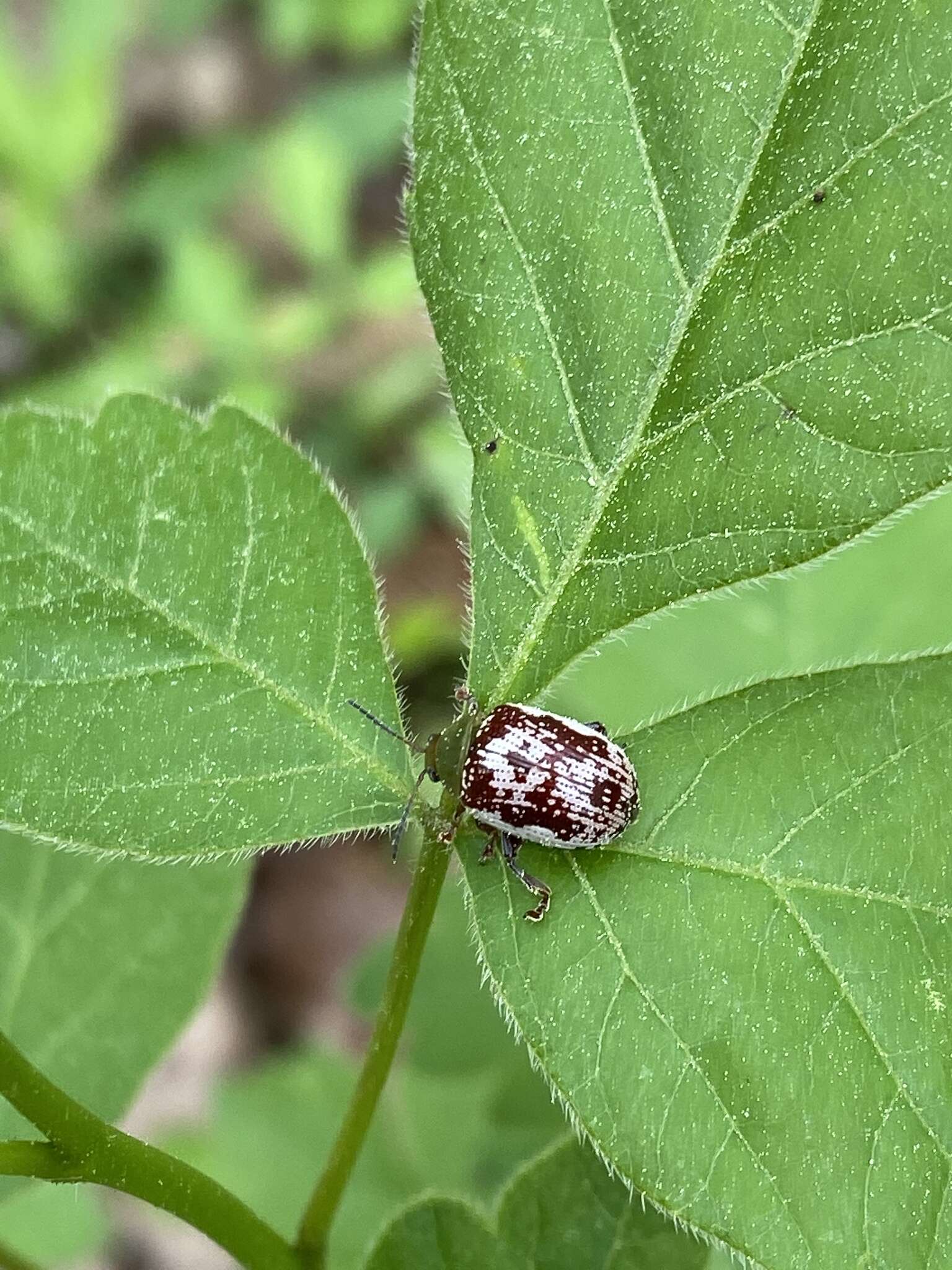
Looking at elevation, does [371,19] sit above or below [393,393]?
above

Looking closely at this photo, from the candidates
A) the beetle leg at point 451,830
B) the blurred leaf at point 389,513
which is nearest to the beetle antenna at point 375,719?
the beetle leg at point 451,830

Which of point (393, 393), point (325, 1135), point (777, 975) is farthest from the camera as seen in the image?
point (393, 393)

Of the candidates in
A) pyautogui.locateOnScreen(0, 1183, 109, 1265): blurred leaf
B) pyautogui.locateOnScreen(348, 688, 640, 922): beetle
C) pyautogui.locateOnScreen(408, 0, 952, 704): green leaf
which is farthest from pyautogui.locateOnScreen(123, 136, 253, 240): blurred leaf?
pyautogui.locateOnScreen(408, 0, 952, 704): green leaf

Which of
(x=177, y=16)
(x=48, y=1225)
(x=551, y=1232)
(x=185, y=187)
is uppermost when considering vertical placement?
(x=177, y=16)

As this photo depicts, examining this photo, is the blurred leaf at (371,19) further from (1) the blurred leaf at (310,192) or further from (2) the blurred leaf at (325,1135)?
(2) the blurred leaf at (325,1135)

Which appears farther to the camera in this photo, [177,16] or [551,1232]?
[177,16]

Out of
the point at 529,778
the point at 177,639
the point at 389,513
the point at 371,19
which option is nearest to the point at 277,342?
the point at 389,513

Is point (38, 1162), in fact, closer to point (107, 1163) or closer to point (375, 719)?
point (107, 1163)
